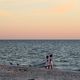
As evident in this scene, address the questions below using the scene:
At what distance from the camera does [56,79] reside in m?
Answer: 29.3

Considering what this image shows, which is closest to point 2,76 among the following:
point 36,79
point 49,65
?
point 36,79

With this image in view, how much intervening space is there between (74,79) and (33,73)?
392cm

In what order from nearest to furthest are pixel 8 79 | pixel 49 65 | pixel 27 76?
pixel 8 79 < pixel 27 76 < pixel 49 65

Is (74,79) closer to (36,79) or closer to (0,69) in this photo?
(36,79)

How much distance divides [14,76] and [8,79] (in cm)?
169

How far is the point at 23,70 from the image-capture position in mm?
34188

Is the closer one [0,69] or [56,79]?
[56,79]

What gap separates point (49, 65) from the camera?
3728 centimetres

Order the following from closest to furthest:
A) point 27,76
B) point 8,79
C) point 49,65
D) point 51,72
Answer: point 8,79 < point 27,76 < point 51,72 < point 49,65

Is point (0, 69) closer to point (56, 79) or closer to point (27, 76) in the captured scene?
point (27, 76)

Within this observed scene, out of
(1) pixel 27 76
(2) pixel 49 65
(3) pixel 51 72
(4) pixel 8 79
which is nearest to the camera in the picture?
(4) pixel 8 79

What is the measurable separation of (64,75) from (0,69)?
5.99 meters

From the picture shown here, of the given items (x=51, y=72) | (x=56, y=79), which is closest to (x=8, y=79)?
(x=56, y=79)

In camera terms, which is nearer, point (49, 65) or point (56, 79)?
point (56, 79)
